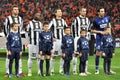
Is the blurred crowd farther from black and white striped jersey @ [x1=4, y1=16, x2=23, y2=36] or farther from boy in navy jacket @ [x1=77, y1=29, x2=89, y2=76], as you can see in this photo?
black and white striped jersey @ [x1=4, y1=16, x2=23, y2=36]

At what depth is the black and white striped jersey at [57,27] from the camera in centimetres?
1321

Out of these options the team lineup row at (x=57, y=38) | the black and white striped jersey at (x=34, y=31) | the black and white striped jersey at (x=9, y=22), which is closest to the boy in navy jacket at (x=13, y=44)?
the team lineup row at (x=57, y=38)

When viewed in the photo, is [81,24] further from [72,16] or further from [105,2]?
[105,2]

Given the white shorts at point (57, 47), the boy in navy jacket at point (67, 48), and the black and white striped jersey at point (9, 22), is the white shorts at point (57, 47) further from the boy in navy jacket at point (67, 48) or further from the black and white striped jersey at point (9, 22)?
the black and white striped jersey at point (9, 22)

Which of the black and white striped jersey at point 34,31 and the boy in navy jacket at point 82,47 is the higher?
the black and white striped jersey at point 34,31

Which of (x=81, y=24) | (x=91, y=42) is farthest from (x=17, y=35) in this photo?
(x=91, y=42)

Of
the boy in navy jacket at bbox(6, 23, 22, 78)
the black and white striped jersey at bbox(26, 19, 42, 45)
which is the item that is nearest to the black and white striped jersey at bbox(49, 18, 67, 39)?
the black and white striped jersey at bbox(26, 19, 42, 45)

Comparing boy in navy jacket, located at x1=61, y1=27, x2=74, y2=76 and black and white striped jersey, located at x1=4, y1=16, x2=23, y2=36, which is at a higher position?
black and white striped jersey, located at x1=4, y1=16, x2=23, y2=36

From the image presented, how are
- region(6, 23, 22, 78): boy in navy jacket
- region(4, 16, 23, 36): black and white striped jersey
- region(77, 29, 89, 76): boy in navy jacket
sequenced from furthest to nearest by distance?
region(77, 29, 89, 76): boy in navy jacket, region(4, 16, 23, 36): black and white striped jersey, region(6, 23, 22, 78): boy in navy jacket

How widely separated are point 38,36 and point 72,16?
67.5 feet

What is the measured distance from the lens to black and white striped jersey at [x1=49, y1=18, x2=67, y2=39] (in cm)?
1321

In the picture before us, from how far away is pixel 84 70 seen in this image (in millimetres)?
13031

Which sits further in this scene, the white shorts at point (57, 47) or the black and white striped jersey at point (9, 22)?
the white shorts at point (57, 47)

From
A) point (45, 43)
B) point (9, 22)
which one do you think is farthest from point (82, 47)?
point (9, 22)
